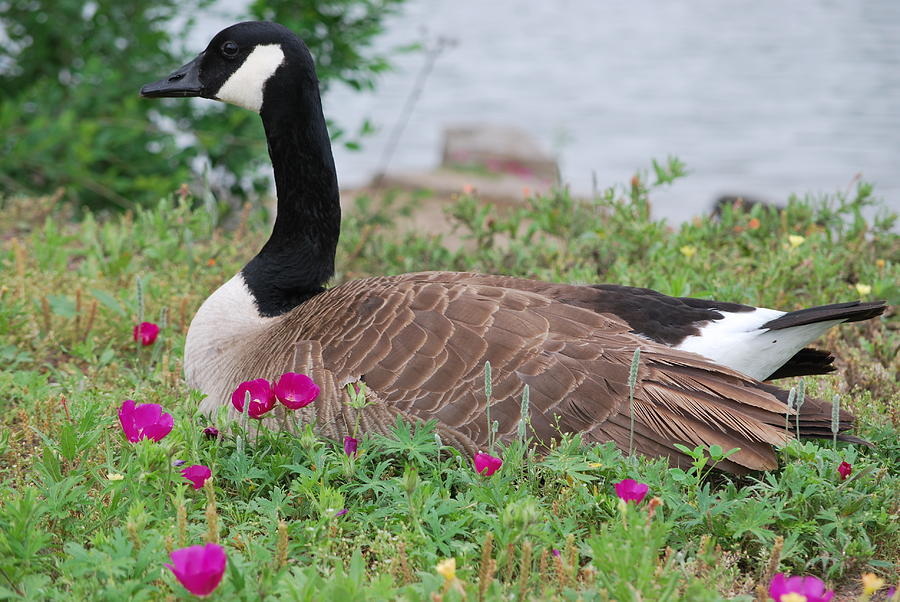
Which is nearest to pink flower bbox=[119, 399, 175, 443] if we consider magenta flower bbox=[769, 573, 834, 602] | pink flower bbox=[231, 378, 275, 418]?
pink flower bbox=[231, 378, 275, 418]

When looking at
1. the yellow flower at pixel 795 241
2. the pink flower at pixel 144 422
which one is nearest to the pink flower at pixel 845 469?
the pink flower at pixel 144 422

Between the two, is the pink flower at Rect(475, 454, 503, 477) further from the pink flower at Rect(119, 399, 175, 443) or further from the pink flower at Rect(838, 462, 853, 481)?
the pink flower at Rect(838, 462, 853, 481)

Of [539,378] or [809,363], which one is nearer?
[539,378]

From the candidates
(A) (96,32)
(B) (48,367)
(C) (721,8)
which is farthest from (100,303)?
(C) (721,8)

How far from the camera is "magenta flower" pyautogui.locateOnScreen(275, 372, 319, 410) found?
9.66ft

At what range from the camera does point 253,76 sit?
162 inches

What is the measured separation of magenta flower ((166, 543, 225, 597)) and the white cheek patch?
2.40 metres

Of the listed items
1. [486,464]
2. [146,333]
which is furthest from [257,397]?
[146,333]

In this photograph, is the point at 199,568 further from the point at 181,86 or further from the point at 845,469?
the point at 181,86

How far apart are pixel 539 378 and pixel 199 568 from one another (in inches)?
55.6

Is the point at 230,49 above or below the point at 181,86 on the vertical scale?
above

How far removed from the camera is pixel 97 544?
2.56 metres

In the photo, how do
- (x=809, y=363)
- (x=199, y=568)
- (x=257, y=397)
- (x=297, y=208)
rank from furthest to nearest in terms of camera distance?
(x=297, y=208)
(x=809, y=363)
(x=257, y=397)
(x=199, y=568)

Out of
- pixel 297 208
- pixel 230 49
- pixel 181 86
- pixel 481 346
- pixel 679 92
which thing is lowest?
pixel 679 92
